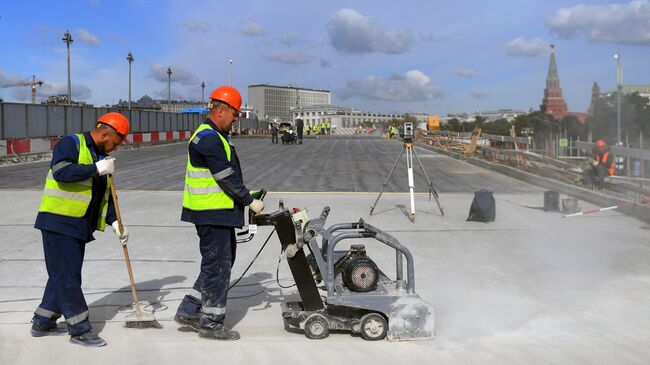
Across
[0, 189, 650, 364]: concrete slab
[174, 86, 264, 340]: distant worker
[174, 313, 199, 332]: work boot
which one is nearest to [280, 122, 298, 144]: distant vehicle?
[0, 189, 650, 364]: concrete slab

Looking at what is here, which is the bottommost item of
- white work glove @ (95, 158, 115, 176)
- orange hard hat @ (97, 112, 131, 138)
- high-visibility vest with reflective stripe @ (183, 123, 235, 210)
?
high-visibility vest with reflective stripe @ (183, 123, 235, 210)

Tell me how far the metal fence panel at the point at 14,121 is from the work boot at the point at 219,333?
2400 centimetres

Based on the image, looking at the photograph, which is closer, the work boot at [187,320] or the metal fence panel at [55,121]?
the work boot at [187,320]

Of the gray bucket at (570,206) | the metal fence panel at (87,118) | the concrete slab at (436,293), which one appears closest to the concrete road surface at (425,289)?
the concrete slab at (436,293)

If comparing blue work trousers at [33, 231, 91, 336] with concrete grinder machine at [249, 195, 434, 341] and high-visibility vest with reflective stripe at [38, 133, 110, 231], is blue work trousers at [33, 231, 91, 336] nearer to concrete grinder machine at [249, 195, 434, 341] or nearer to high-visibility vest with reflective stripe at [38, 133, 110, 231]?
high-visibility vest with reflective stripe at [38, 133, 110, 231]

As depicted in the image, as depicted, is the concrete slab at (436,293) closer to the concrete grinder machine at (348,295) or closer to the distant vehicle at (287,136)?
the concrete grinder machine at (348,295)

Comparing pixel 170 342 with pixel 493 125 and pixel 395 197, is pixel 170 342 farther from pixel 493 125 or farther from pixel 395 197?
pixel 493 125

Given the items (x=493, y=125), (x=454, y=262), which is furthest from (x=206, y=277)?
(x=493, y=125)

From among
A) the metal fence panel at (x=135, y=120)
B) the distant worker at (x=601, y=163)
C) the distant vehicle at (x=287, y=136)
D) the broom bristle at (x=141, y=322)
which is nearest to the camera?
the broom bristle at (x=141, y=322)

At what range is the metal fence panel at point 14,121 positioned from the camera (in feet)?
82.1

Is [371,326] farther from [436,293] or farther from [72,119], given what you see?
[72,119]

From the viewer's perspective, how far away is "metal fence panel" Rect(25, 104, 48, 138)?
1058 inches

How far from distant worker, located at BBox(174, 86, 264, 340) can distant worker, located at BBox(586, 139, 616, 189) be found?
34.7 ft

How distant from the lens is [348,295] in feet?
15.4
